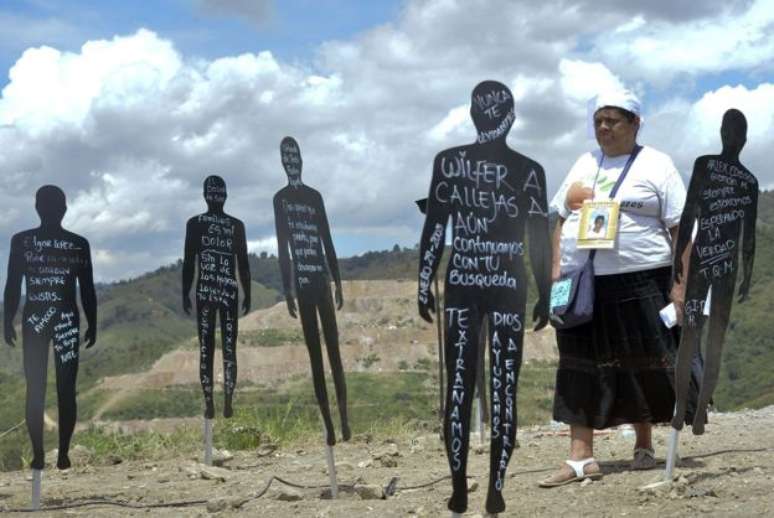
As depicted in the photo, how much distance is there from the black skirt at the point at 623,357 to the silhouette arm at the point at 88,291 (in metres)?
3.19

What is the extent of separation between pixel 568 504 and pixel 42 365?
11.7ft

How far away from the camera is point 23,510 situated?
6.91 m

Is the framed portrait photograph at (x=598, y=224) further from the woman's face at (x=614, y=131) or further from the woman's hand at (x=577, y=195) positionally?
the woman's face at (x=614, y=131)

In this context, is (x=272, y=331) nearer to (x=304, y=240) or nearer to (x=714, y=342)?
(x=304, y=240)

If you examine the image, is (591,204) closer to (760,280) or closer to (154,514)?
(154,514)

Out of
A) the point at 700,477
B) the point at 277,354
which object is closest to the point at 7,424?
the point at 277,354

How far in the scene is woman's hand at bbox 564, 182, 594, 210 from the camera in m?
6.44

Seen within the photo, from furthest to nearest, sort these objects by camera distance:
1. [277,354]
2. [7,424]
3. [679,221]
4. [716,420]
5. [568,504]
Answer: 1. [277,354]
2. [7,424]
3. [716,420]
4. [679,221]
5. [568,504]

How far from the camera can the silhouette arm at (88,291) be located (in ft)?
23.7

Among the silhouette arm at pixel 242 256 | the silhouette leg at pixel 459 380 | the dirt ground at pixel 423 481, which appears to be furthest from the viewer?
the silhouette arm at pixel 242 256

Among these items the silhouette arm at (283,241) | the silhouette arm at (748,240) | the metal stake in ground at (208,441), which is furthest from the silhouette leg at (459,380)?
the metal stake in ground at (208,441)

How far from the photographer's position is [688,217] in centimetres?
621

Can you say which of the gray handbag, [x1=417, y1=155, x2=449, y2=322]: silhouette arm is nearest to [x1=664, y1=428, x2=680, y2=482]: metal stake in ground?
the gray handbag

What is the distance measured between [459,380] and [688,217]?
195 cm
